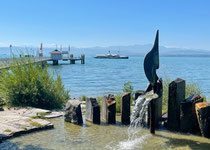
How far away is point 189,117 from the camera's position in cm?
743

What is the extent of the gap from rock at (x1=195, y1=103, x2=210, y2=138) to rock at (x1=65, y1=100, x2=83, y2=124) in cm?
352

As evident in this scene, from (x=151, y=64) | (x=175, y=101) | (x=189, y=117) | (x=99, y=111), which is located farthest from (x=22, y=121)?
(x=189, y=117)

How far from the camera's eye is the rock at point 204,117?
22.5 feet

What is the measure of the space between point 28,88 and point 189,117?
618 centimetres

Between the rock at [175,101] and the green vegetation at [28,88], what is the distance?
512cm

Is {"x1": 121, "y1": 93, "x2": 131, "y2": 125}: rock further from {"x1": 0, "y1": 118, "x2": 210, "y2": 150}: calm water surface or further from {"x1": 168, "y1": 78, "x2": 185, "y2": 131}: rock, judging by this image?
{"x1": 168, "y1": 78, "x2": 185, "y2": 131}: rock

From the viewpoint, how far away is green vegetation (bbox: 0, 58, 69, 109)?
10337mm

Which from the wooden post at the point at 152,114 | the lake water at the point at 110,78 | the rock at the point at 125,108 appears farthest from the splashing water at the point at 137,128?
the lake water at the point at 110,78

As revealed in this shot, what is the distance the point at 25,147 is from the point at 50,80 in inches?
205

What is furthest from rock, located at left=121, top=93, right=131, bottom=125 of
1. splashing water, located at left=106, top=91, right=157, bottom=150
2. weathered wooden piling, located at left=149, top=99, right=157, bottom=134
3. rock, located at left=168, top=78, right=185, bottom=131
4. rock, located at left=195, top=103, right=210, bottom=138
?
rock, located at left=195, top=103, right=210, bottom=138

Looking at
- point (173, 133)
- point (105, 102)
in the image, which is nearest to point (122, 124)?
point (105, 102)

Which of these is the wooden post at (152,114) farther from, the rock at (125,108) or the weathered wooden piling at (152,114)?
the rock at (125,108)

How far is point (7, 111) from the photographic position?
9.37 meters

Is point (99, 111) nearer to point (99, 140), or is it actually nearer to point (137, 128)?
point (137, 128)
